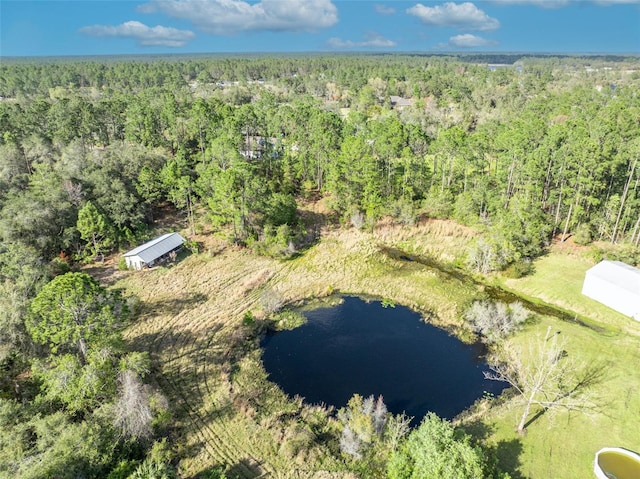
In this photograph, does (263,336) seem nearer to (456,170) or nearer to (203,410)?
(203,410)

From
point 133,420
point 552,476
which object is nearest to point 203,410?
point 133,420

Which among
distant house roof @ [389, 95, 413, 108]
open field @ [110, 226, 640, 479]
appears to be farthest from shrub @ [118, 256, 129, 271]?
distant house roof @ [389, 95, 413, 108]

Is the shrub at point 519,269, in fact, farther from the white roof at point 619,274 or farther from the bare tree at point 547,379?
the bare tree at point 547,379

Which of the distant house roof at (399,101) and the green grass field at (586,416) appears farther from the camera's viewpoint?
the distant house roof at (399,101)

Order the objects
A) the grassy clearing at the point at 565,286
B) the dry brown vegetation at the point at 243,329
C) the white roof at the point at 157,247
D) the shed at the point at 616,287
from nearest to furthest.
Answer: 1. the dry brown vegetation at the point at 243,329
2. the shed at the point at 616,287
3. the grassy clearing at the point at 565,286
4. the white roof at the point at 157,247

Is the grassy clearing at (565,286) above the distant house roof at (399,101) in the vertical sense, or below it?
below

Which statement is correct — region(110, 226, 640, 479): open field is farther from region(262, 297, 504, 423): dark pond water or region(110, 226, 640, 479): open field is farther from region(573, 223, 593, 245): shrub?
region(573, 223, 593, 245): shrub

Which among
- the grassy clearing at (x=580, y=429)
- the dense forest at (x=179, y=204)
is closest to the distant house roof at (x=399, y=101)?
the dense forest at (x=179, y=204)

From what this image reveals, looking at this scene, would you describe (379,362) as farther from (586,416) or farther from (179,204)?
(179,204)

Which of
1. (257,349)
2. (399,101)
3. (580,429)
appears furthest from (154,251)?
(399,101)
